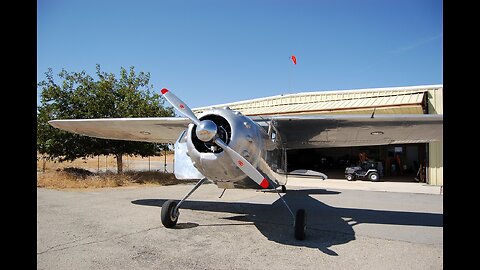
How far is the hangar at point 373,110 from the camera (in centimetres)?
1698

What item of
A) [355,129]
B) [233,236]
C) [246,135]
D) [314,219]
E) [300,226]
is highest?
[355,129]

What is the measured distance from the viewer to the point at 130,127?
9750mm

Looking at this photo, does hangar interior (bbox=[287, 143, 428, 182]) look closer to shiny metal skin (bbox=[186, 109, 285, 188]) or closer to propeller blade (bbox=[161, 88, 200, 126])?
shiny metal skin (bbox=[186, 109, 285, 188])

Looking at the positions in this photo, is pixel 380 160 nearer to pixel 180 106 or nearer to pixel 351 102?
pixel 351 102

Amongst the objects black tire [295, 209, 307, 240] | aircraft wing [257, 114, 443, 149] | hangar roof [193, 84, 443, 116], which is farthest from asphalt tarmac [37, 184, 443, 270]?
hangar roof [193, 84, 443, 116]

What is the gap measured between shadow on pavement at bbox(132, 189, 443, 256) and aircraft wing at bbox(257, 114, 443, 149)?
81.1 inches

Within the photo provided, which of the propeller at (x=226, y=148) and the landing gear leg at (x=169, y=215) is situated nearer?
the propeller at (x=226, y=148)

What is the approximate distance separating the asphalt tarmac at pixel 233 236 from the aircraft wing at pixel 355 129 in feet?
6.95

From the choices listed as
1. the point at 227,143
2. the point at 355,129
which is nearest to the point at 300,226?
the point at 227,143

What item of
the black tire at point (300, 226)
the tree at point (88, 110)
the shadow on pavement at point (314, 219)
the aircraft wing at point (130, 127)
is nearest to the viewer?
the black tire at point (300, 226)

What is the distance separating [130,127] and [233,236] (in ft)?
16.9

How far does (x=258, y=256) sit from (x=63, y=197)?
9099 millimetres

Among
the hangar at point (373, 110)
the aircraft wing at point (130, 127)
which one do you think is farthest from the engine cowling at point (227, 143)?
the hangar at point (373, 110)

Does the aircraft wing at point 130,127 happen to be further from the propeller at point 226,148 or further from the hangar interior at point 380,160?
the hangar interior at point 380,160
